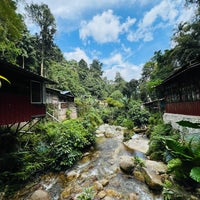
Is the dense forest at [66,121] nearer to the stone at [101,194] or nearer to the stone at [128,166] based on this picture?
the stone at [128,166]

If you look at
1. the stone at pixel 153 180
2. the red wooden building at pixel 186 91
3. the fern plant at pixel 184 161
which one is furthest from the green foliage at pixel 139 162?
the red wooden building at pixel 186 91

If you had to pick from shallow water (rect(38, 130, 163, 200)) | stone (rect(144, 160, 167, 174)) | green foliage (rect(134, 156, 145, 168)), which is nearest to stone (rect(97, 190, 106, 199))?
shallow water (rect(38, 130, 163, 200))

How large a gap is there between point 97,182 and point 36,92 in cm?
Answer: 593

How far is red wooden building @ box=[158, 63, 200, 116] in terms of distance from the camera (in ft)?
26.6

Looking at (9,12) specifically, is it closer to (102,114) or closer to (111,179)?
(111,179)

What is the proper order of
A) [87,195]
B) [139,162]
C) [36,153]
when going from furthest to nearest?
[36,153] < [139,162] < [87,195]

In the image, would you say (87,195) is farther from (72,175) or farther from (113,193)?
(72,175)

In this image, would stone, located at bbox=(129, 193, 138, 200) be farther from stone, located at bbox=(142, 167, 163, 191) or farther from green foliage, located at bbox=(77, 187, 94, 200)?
green foliage, located at bbox=(77, 187, 94, 200)

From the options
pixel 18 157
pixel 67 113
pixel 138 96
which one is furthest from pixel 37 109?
pixel 138 96

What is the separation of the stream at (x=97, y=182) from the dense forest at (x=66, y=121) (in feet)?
2.33

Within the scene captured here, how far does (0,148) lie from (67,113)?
9.70 m

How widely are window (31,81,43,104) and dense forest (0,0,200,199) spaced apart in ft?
7.98

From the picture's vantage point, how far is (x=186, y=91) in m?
9.51

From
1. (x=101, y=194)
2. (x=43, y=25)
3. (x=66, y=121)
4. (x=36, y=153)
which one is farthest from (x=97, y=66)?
(x=101, y=194)
